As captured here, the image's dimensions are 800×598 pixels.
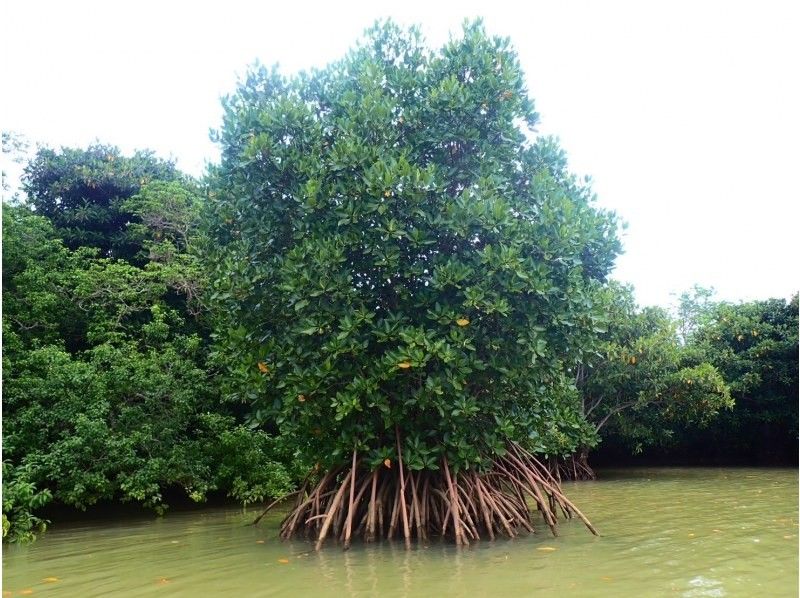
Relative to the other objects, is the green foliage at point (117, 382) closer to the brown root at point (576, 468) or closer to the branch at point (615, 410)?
the brown root at point (576, 468)

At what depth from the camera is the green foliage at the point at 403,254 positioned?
6965 millimetres

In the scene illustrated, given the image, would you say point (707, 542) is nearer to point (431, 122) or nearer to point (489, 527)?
point (489, 527)

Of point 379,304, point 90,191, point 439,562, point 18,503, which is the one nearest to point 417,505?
point 439,562

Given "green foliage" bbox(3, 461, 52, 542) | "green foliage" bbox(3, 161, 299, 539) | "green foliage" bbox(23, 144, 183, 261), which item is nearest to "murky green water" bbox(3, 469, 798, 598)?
"green foliage" bbox(3, 461, 52, 542)

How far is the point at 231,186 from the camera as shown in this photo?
799 centimetres

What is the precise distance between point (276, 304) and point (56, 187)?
9408 mm

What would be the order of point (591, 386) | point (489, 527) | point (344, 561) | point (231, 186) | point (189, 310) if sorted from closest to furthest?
point (344, 561), point (489, 527), point (231, 186), point (189, 310), point (591, 386)

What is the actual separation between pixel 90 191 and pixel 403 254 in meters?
9.95

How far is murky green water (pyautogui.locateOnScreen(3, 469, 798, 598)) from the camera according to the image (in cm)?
515

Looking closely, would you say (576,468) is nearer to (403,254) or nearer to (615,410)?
(615,410)

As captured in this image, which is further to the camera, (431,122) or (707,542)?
(431,122)

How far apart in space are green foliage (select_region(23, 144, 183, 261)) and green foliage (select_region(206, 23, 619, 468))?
7.17 metres

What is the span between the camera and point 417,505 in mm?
7410

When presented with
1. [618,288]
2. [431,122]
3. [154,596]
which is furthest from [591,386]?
[154,596]
